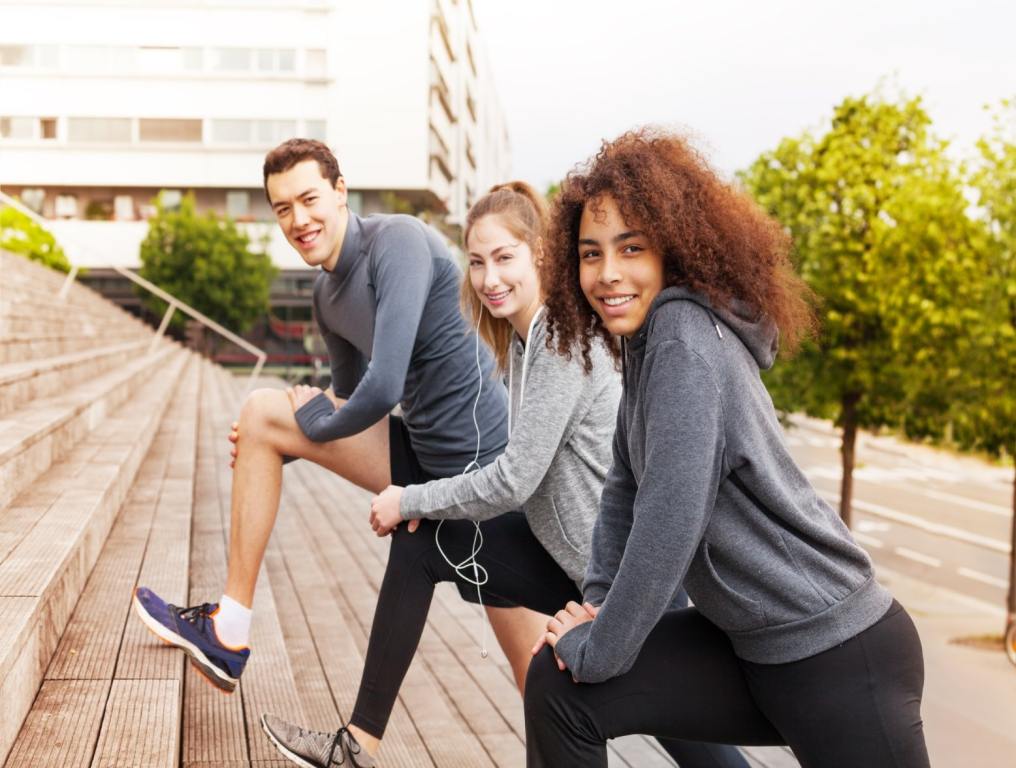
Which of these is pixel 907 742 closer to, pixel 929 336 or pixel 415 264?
pixel 415 264

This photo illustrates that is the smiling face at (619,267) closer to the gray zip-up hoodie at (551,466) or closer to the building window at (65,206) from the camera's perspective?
the gray zip-up hoodie at (551,466)

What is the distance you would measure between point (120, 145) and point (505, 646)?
48.9m

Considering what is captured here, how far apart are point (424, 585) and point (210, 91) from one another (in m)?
48.4

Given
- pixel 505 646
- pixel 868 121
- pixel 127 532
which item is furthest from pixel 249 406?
pixel 868 121

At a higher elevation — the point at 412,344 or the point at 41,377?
the point at 412,344

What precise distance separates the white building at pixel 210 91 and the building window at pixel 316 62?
0.06 metres

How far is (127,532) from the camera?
4684mm

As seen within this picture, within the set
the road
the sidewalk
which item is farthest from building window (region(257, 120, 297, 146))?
the sidewalk

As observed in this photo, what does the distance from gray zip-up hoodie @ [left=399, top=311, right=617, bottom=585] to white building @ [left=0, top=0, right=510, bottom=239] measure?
44.1 m

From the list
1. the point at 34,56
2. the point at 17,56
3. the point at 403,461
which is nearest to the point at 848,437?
the point at 403,461

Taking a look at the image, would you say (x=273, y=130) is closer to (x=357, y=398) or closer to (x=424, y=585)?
(x=357, y=398)

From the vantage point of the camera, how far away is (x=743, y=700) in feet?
6.47

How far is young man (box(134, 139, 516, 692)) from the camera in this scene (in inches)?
116

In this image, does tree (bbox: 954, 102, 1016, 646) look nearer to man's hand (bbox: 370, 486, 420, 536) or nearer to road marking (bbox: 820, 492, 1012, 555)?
road marking (bbox: 820, 492, 1012, 555)
